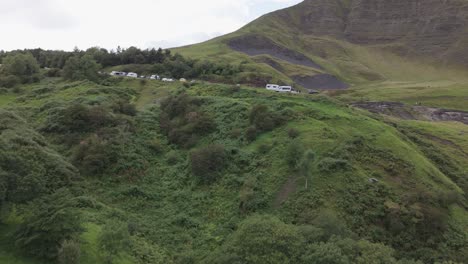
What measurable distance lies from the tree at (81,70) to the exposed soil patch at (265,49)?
92.3m

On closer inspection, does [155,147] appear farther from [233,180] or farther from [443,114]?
[443,114]

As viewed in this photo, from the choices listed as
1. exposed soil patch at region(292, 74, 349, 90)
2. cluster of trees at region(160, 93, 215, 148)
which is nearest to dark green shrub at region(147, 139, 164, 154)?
cluster of trees at region(160, 93, 215, 148)

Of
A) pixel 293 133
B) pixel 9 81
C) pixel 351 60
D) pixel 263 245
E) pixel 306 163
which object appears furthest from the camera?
pixel 351 60

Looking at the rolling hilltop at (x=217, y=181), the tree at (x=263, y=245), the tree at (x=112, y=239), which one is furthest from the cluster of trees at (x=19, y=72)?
the tree at (x=263, y=245)

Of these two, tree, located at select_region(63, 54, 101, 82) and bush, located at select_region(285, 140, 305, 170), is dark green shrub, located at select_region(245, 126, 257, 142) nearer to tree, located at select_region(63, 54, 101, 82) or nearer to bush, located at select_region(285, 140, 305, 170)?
bush, located at select_region(285, 140, 305, 170)

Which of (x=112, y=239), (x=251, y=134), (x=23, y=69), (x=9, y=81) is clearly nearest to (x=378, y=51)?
(x=23, y=69)

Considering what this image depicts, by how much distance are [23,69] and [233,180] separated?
215 ft

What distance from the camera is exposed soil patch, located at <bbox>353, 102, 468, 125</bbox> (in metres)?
97.3

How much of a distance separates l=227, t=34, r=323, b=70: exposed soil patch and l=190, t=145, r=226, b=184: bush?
126541mm

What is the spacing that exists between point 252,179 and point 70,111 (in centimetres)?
2666

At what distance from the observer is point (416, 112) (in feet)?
330

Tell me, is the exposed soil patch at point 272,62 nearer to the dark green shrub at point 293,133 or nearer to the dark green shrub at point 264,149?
the dark green shrub at point 293,133

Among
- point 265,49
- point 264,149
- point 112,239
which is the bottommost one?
point 264,149

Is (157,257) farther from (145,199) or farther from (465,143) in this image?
(465,143)
